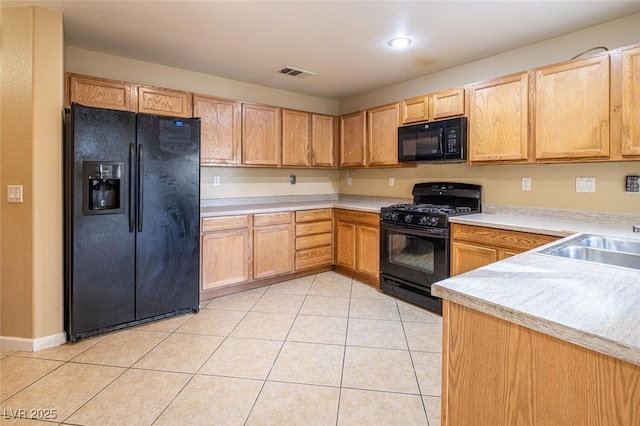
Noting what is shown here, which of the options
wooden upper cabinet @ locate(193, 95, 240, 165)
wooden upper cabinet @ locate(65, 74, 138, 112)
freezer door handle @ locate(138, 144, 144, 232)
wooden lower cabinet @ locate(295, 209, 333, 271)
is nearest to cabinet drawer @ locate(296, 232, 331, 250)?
wooden lower cabinet @ locate(295, 209, 333, 271)

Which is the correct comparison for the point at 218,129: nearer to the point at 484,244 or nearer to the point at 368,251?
the point at 368,251

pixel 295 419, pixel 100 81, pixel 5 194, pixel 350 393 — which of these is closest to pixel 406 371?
pixel 350 393

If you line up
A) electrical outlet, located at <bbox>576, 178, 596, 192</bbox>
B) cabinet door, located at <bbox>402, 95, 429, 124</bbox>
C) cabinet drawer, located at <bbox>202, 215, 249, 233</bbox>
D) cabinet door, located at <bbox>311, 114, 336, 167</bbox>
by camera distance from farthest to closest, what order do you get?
cabinet door, located at <bbox>311, 114, 336, 167</bbox>
cabinet door, located at <bbox>402, 95, 429, 124</bbox>
cabinet drawer, located at <bbox>202, 215, 249, 233</bbox>
electrical outlet, located at <bbox>576, 178, 596, 192</bbox>

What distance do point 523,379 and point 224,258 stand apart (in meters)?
2.93

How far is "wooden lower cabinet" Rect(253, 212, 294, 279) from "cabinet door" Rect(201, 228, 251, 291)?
0.41 ft

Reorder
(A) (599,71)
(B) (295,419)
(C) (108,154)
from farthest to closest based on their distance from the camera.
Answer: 1. (C) (108,154)
2. (A) (599,71)
3. (B) (295,419)

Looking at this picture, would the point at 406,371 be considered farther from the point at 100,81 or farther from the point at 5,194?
the point at 100,81

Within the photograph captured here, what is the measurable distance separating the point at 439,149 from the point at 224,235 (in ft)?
7.47

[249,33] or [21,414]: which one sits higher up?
[249,33]

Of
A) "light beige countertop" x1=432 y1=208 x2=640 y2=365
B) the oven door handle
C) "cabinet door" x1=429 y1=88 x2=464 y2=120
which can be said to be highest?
"cabinet door" x1=429 y1=88 x2=464 y2=120

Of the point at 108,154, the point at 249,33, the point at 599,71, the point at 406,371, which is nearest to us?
the point at 406,371

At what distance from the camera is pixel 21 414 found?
1712 millimetres

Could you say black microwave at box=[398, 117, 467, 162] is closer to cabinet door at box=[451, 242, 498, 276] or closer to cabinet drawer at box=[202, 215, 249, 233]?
cabinet door at box=[451, 242, 498, 276]

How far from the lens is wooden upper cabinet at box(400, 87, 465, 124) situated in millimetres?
3123
